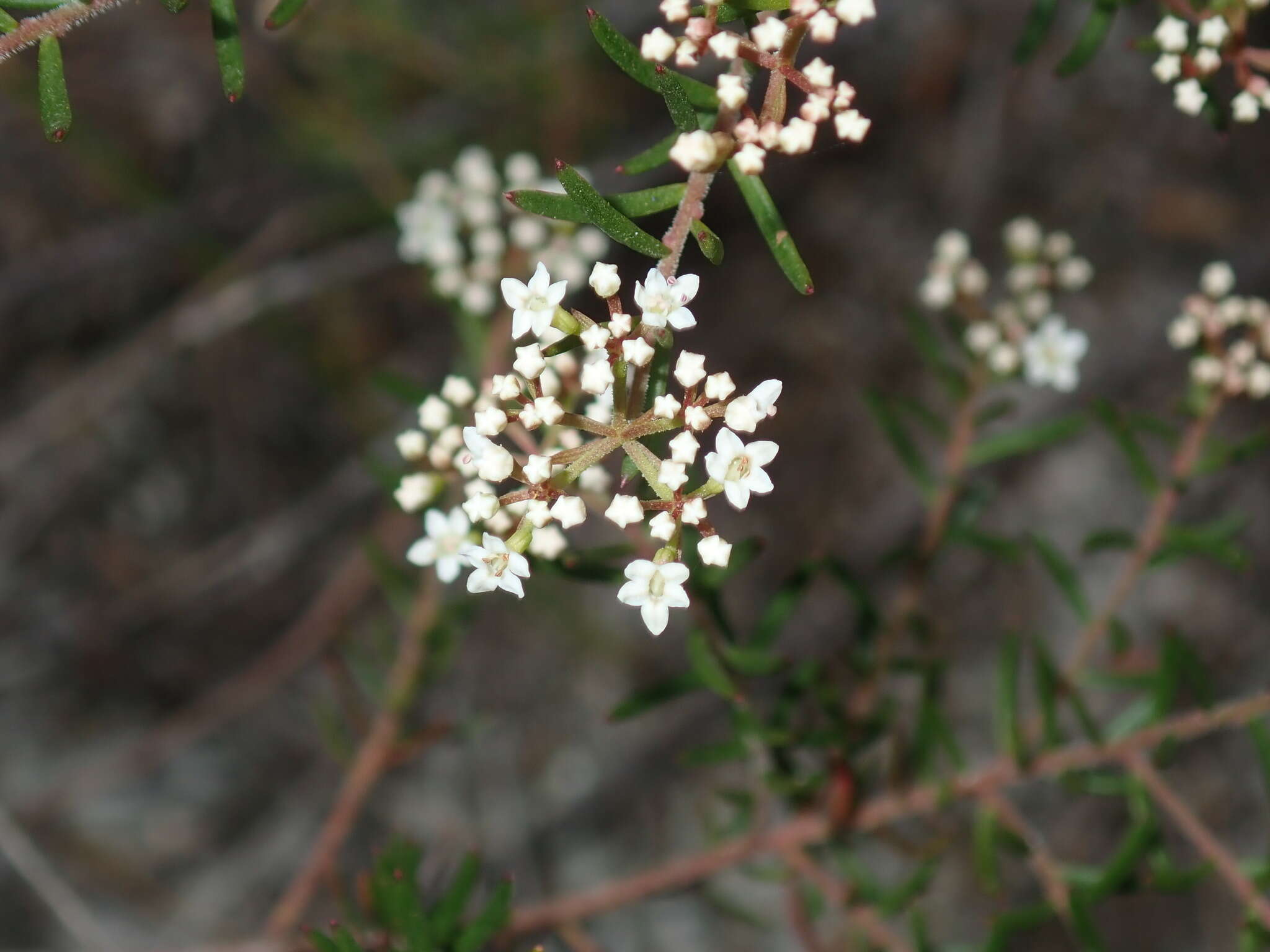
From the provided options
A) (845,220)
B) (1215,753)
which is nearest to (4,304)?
(845,220)

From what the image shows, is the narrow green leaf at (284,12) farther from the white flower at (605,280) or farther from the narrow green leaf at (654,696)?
the narrow green leaf at (654,696)

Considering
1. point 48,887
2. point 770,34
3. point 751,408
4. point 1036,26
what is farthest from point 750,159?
point 48,887

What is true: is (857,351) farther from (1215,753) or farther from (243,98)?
(243,98)

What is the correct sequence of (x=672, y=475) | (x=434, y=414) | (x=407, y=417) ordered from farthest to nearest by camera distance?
(x=407, y=417) → (x=434, y=414) → (x=672, y=475)

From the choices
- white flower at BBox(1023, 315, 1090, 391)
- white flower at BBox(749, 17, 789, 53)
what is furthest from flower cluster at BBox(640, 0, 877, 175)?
white flower at BBox(1023, 315, 1090, 391)

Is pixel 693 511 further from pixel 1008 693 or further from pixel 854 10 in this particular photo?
pixel 1008 693
